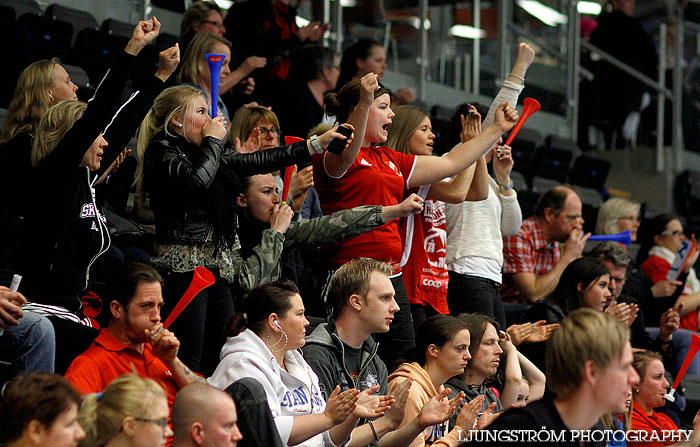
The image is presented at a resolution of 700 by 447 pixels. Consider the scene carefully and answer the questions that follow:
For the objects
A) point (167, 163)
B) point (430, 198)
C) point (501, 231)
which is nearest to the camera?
point (167, 163)

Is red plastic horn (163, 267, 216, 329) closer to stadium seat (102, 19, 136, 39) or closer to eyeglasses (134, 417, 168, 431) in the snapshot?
eyeglasses (134, 417, 168, 431)

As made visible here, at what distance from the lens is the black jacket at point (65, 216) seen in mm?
3502

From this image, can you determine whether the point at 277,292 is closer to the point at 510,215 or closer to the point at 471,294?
the point at 471,294

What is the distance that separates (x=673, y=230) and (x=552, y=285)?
174 cm

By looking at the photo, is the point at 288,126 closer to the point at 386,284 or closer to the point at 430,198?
the point at 430,198

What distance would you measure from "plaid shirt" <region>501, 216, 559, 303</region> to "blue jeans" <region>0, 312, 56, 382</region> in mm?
3088

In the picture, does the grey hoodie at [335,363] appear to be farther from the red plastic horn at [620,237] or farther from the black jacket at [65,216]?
the red plastic horn at [620,237]

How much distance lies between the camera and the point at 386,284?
158 inches

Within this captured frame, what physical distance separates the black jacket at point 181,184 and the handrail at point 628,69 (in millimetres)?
6239

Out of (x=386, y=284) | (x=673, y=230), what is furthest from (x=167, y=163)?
(x=673, y=230)

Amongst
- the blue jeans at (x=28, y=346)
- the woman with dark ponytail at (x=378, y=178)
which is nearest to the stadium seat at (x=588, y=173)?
the woman with dark ponytail at (x=378, y=178)

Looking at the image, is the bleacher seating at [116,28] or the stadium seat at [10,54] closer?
the stadium seat at [10,54]

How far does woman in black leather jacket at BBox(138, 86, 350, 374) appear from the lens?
383cm

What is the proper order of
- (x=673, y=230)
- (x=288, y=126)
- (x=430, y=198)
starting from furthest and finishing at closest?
(x=673, y=230) < (x=288, y=126) < (x=430, y=198)
